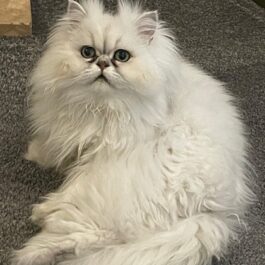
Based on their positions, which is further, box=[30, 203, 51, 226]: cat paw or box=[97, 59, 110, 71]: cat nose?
box=[30, 203, 51, 226]: cat paw

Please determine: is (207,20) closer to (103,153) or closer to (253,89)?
(253,89)

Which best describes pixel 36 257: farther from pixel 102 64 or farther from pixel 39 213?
pixel 102 64

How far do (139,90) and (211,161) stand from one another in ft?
0.78

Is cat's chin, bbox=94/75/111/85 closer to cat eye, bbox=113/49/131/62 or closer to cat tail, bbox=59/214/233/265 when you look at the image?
cat eye, bbox=113/49/131/62

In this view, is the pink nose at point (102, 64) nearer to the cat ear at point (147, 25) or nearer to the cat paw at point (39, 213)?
the cat ear at point (147, 25)

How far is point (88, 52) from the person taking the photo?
48.0 inches

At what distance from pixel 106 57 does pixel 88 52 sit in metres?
0.05

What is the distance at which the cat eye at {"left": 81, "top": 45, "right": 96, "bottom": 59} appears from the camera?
1.22 m

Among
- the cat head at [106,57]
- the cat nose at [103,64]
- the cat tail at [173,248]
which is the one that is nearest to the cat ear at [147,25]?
the cat head at [106,57]

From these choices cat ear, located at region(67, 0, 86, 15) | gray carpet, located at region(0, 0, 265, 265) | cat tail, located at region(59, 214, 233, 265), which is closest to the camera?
cat tail, located at region(59, 214, 233, 265)

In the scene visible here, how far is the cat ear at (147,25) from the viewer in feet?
4.10

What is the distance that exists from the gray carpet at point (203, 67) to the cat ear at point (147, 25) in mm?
476

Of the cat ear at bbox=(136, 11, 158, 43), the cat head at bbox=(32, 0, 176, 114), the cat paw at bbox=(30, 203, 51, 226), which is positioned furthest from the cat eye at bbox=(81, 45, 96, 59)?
the cat paw at bbox=(30, 203, 51, 226)

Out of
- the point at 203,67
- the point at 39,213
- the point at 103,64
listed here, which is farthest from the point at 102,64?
the point at 203,67
